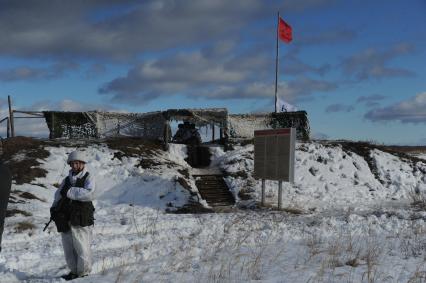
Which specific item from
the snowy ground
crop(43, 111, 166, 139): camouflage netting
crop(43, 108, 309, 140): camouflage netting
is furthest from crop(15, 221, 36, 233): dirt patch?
crop(43, 111, 166, 139): camouflage netting

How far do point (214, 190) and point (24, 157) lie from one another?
7054 mm

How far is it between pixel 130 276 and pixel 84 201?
148cm

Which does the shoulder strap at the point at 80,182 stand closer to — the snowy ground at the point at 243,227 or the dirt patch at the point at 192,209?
the snowy ground at the point at 243,227

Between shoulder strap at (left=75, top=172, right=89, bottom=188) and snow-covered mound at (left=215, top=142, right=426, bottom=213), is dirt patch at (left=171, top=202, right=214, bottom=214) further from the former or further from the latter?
shoulder strap at (left=75, top=172, right=89, bottom=188)

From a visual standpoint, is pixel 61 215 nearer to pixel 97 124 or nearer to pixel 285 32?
pixel 97 124

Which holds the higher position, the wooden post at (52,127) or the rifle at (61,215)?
the wooden post at (52,127)

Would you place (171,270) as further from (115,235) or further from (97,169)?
(97,169)

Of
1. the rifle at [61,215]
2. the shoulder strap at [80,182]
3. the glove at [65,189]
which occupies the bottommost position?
the rifle at [61,215]

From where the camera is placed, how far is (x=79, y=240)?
7594 millimetres

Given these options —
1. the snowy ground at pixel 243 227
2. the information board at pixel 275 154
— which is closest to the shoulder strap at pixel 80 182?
the snowy ground at pixel 243 227

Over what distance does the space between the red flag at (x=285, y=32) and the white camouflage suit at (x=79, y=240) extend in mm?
20280

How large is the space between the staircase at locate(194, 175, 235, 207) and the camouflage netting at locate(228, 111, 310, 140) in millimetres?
4799

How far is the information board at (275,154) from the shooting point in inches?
667

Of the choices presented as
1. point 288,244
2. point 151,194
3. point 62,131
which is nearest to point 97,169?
point 151,194
